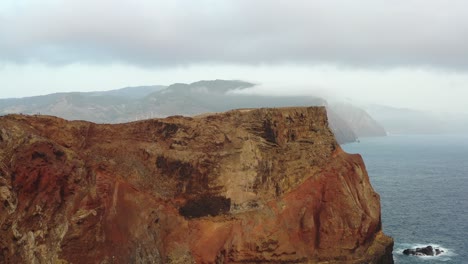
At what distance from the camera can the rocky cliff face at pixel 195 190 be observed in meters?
44.1

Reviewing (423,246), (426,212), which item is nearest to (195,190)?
(423,246)

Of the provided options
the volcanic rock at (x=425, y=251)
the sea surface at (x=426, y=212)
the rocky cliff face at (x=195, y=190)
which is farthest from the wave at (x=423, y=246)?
the rocky cliff face at (x=195, y=190)

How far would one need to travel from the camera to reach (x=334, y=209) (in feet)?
195

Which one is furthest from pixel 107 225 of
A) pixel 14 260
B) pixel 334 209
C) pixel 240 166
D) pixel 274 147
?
pixel 334 209

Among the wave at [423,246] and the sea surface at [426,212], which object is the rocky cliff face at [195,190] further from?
the sea surface at [426,212]

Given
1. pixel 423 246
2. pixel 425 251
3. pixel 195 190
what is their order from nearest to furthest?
pixel 195 190 → pixel 425 251 → pixel 423 246

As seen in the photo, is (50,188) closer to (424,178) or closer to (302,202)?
(302,202)

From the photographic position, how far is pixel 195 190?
56.9 meters

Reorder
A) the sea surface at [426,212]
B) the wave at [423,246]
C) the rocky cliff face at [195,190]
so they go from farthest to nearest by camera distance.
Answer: the sea surface at [426,212], the wave at [423,246], the rocky cliff face at [195,190]

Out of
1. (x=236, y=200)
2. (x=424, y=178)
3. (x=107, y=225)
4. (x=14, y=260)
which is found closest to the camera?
(x=14, y=260)

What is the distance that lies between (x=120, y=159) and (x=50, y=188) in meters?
11.1

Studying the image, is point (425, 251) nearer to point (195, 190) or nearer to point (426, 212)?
point (426, 212)

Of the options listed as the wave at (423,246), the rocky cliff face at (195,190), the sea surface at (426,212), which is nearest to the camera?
Answer: the rocky cliff face at (195,190)

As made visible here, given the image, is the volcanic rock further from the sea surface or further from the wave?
the sea surface
